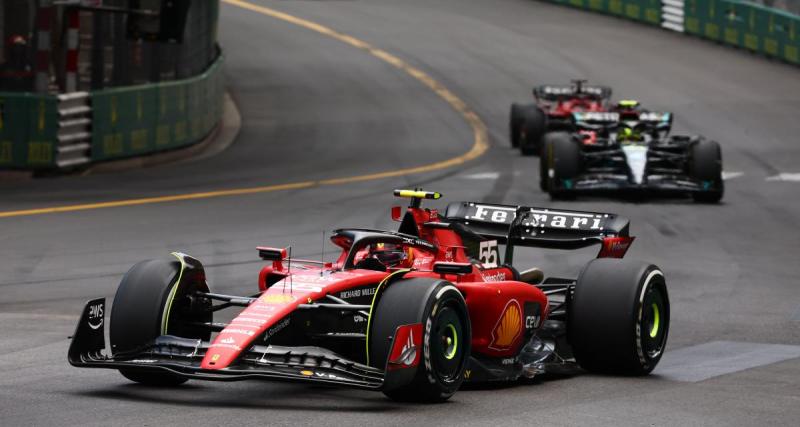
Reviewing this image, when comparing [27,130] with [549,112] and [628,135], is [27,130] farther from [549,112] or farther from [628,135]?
[549,112]

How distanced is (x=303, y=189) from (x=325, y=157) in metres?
6.16

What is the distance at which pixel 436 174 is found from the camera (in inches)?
1170

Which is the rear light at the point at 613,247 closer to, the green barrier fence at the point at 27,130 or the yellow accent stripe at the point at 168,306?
the yellow accent stripe at the point at 168,306

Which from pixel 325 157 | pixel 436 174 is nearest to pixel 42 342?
pixel 436 174

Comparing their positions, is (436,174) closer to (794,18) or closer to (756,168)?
(756,168)

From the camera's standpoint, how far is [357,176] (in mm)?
29312

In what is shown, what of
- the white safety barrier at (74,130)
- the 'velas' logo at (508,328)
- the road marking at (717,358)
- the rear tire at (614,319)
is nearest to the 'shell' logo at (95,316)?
the 'velas' logo at (508,328)

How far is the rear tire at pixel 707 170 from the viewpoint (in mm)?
25484

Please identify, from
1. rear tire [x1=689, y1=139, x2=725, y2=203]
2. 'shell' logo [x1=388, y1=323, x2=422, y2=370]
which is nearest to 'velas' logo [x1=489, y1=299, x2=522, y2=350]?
'shell' logo [x1=388, y1=323, x2=422, y2=370]

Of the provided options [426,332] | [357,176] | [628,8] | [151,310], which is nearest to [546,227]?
[426,332]

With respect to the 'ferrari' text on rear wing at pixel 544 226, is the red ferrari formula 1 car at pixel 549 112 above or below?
below

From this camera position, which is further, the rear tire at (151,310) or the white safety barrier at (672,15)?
the white safety barrier at (672,15)

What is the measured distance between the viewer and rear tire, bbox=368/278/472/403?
Answer: 9.71 metres

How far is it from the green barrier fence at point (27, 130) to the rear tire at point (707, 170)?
11013 millimetres
